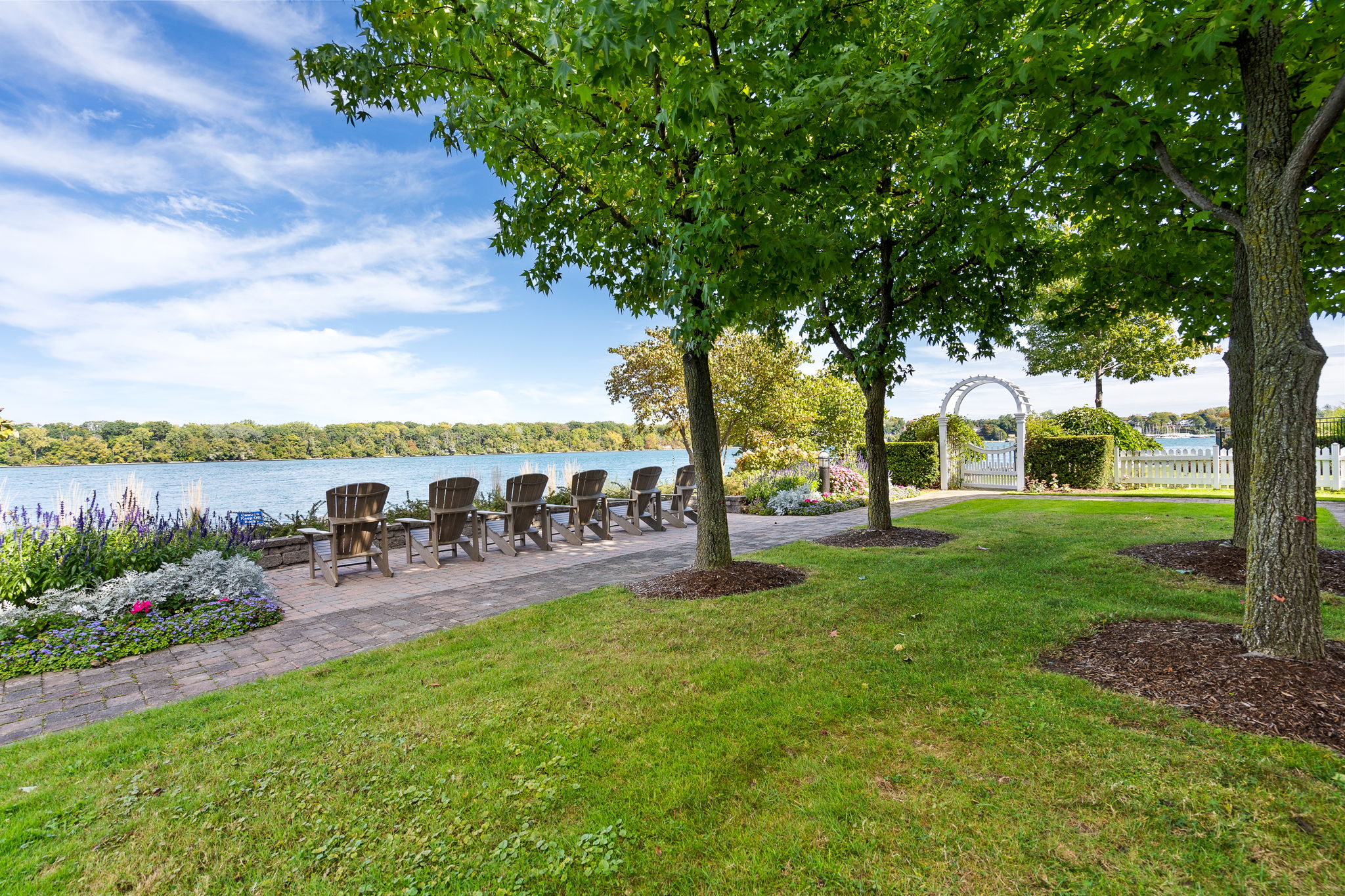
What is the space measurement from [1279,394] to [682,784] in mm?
3659

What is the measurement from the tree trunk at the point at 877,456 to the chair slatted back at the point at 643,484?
3.82 m

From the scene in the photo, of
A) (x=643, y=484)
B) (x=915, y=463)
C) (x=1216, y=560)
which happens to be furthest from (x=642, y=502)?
(x=915, y=463)

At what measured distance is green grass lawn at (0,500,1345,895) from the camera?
179 centimetres

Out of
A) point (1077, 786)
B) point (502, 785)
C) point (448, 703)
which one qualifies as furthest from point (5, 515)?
point (1077, 786)

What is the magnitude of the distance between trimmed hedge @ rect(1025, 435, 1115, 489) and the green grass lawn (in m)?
13.7

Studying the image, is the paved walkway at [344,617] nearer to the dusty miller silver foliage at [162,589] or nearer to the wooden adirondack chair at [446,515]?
the wooden adirondack chair at [446,515]

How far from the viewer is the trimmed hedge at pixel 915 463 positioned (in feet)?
56.1

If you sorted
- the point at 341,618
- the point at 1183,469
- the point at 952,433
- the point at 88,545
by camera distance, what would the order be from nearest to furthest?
the point at 341,618
the point at 88,545
the point at 1183,469
the point at 952,433

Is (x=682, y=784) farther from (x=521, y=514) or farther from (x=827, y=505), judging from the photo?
(x=827, y=505)

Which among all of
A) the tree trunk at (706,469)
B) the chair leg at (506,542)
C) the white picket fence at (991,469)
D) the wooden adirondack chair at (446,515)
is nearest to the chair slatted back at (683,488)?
the chair leg at (506,542)

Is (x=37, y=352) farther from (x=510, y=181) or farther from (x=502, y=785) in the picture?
(x=502, y=785)

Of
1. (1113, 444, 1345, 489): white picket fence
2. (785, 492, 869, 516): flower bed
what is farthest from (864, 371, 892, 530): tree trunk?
(1113, 444, 1345, 489): white picket fence

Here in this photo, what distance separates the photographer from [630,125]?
4.58 meters

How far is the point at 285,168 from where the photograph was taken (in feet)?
41.0
